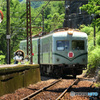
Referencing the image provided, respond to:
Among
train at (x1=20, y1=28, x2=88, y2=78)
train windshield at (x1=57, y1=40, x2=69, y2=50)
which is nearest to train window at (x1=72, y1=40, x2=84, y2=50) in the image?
train at (x1=20, y1=28, x2=88, y2=78)

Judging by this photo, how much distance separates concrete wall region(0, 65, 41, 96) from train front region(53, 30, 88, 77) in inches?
168

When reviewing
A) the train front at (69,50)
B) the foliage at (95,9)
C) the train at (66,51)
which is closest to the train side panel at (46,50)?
the train at (66,51)

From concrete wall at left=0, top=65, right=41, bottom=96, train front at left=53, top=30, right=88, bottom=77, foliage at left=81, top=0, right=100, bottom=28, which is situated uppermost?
foliage at left=81, top=0, right=100, bottom=28

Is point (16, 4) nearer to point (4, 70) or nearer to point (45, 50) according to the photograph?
point (45, 50)

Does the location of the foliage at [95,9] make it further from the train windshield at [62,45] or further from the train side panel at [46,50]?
the train side panel at [46,50]

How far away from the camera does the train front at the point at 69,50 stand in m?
19.1

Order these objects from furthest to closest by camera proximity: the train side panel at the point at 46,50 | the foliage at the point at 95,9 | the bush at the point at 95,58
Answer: the bush at the point at 95,58 < the train side panel at the point at 46,50 < the foliage at the point at 95,9

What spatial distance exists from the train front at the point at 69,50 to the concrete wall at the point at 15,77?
426 cm

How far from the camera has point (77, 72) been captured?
2061 cm

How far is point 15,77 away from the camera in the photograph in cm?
1152

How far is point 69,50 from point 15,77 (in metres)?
8.32

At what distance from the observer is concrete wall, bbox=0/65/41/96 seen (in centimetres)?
1006

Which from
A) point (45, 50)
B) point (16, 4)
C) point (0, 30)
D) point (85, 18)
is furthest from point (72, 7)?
point (45, 50)

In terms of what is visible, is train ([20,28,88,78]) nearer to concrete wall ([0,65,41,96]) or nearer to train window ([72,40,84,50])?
train window ([72,40,84,50])
